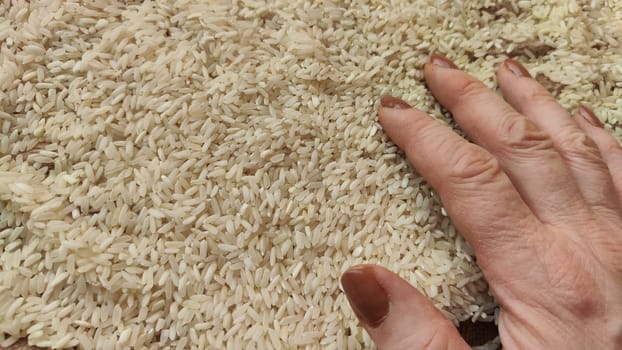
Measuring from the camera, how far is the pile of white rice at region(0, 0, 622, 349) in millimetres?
1008

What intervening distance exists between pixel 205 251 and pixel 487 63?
687 millimetres

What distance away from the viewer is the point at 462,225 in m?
1.05

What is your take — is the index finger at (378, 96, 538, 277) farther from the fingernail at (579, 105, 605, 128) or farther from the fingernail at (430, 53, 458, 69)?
the fingernail at (579, 105, 605, 128)

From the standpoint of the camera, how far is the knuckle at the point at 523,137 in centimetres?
109

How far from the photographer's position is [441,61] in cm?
123

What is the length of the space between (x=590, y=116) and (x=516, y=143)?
0.24 m

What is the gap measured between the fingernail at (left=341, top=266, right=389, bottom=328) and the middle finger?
1.11ft

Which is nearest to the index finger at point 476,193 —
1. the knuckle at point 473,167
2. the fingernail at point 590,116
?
the knuckle at point 473,167

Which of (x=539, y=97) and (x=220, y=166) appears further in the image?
(x=539, y=97)

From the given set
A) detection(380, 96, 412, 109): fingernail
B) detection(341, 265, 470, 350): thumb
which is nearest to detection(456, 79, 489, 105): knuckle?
detection(380, 96, 412, 109): fingernail

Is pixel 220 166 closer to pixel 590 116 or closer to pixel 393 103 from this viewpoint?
pixel 393 103

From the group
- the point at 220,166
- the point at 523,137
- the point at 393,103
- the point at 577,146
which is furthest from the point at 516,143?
the point at 220,166

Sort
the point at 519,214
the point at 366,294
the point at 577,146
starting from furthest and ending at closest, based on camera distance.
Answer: the point at 577,146 < the point at 519,214 < the point at 366,294

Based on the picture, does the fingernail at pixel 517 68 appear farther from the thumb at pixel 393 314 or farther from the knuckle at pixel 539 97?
the thumb at pixel 393 314
